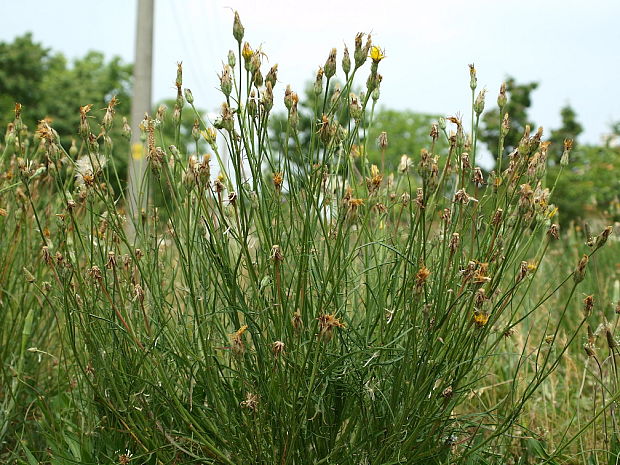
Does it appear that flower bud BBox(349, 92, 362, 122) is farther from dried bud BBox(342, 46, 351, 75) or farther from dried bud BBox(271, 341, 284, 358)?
dried bud BBox(271, 341, 284, 358)

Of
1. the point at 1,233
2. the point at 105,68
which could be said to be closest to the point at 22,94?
the point at 105,68

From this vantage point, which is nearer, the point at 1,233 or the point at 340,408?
the point at 340,408

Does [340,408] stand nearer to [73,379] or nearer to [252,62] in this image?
[252,62]

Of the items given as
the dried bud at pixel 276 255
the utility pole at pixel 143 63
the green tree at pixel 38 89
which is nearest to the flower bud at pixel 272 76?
the dried bud at pixel 276 255

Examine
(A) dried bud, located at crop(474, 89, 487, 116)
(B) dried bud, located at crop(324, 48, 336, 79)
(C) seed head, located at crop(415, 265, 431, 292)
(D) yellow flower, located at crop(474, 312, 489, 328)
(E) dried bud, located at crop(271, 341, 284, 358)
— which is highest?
(B) dried bud, located at crop(324, 48, 336, 79)

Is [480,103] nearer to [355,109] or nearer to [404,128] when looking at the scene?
[355,109]

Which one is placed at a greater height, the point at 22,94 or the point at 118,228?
the point at 118,228

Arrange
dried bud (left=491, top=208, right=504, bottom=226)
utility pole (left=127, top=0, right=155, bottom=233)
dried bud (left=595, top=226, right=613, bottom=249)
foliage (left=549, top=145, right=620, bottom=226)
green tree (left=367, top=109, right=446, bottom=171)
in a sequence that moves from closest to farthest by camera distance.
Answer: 1. dried bud (left=595, top=226, right=613, bottom=249)
2. dried bud (left=491, top=208, right=504, bottom=226)
3. utility pole (left=127, top=0, right=155, bottom=233)
4. foliage (left=549, top=145, right=620, bottom=226)
5. green tree (left=367, top=109, right=446, bottom=171)

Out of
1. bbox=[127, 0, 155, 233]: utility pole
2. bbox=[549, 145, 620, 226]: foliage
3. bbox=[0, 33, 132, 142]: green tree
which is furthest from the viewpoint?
bbox=[0, 33, 132, 142]: green tree

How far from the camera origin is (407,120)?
50.6m

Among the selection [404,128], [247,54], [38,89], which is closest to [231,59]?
[247,54]

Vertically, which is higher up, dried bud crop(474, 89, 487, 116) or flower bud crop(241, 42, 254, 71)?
flower bud crop(241, 42, 254, 71)

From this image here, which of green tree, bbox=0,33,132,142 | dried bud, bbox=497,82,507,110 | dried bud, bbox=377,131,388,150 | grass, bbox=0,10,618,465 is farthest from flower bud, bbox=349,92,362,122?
green tree, bbox=0,33,132,142

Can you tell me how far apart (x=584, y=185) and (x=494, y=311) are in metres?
15.3
